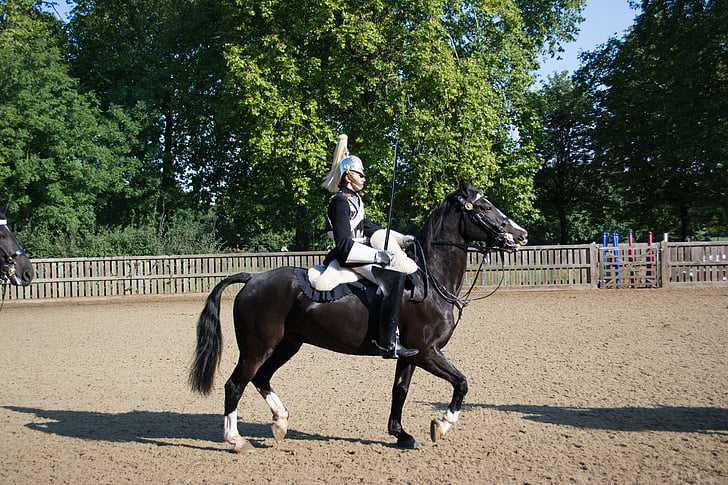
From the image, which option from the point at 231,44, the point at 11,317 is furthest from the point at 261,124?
the point at 11,317

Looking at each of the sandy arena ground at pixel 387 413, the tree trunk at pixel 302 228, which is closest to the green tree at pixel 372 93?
the tree trunk at pixel 302 228

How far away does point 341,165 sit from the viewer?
21.7 feet

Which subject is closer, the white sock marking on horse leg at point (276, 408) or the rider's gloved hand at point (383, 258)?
the rider's gloved hand at point (383, 258)

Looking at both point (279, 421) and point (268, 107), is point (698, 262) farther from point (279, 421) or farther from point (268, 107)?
point (279, 421)

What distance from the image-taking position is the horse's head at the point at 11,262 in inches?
303

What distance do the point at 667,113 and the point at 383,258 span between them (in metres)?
28.2

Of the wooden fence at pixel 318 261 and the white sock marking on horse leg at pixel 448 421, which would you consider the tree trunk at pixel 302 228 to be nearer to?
the wooden fence at pixel 318 261

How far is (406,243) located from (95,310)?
1679 cm

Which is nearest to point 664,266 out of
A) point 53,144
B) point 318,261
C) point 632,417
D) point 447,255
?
Result: point 318,261

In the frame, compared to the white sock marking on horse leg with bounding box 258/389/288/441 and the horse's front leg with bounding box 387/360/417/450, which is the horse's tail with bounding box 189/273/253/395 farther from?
the horse's front leg with bounding box 387/360/417/450

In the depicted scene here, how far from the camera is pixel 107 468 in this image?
600cm

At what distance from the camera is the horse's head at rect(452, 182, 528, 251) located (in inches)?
268

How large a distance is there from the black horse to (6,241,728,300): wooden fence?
17114 millimetres

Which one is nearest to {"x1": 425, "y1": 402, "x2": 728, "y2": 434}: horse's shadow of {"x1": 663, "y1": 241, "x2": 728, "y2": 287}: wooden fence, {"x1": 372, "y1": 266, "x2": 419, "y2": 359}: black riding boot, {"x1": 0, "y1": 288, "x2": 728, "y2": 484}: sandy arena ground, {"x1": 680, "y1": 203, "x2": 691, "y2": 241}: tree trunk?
{"x1": 0, "y1": 288, "x2": 728, "y2": 484}: sandy arena ground
